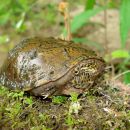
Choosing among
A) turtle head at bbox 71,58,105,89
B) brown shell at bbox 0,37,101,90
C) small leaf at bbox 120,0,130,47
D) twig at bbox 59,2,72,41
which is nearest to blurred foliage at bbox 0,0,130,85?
small leaf at bbox 120,0,130,47

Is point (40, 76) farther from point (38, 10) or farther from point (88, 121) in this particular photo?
point (38, 10)

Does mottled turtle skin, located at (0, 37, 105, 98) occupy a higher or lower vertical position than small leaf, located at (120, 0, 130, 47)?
lower

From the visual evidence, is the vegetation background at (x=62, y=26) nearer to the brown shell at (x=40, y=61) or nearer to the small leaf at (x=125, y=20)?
the small leaf at (x=125, y=20)

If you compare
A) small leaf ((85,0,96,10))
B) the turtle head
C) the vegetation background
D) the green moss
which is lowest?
the green moss

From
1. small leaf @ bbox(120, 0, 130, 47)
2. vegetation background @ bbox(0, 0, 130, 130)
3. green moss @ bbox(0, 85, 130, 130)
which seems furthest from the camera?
vegetation background @ bbox(0, 0, 130, 130)

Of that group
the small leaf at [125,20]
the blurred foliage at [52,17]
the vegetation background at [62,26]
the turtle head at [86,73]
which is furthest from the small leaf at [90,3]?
the turtle head at [86,73]

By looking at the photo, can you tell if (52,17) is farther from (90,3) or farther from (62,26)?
(90,3)

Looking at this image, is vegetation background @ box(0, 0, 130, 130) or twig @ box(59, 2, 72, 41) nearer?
twig @ box(59, 2, 72, 41)

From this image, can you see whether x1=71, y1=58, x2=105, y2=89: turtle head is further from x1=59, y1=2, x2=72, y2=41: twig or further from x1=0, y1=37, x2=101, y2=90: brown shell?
x1=59, y1=2, x2=72, y2=41: twig

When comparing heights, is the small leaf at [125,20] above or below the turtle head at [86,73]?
above
